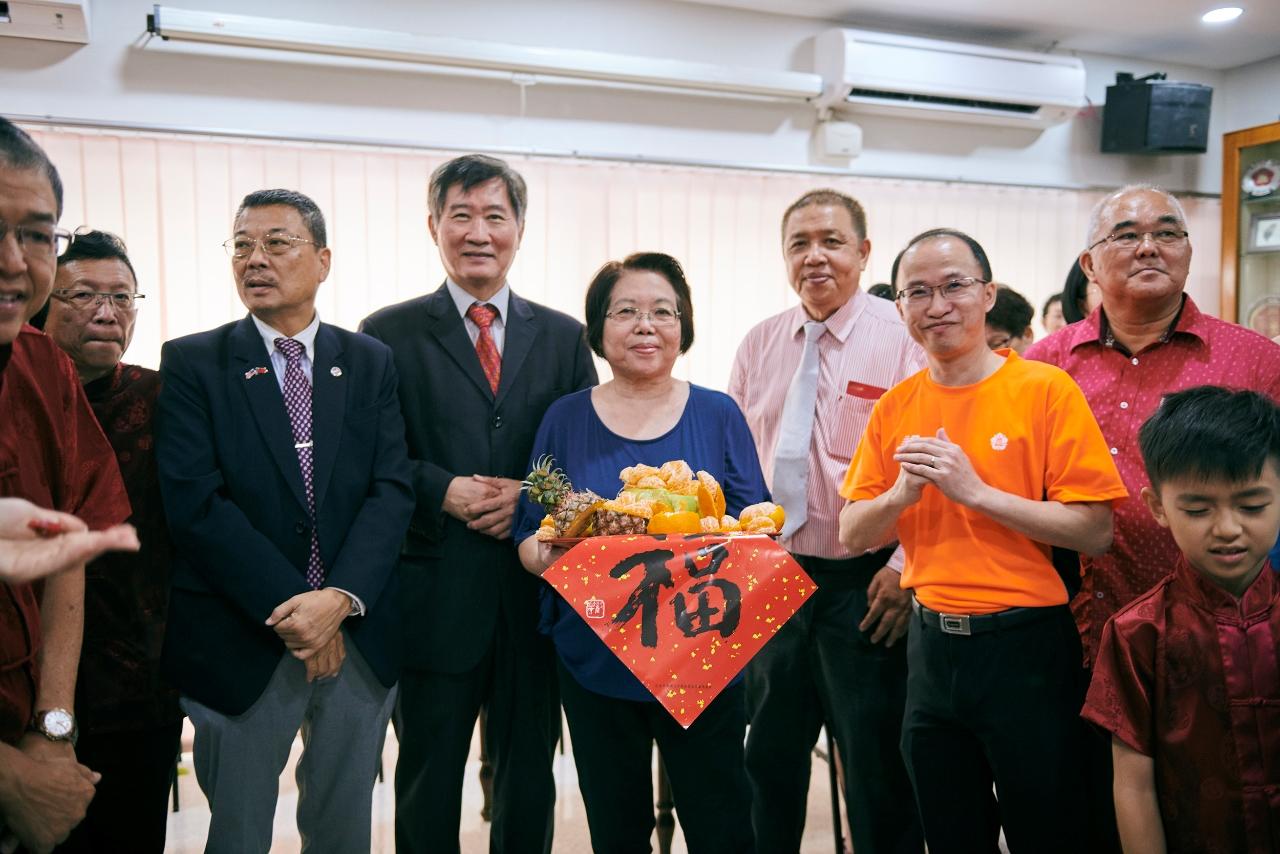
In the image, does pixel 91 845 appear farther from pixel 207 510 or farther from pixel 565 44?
pixel 565 44

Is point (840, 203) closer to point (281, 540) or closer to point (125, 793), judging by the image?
point (281, 540)

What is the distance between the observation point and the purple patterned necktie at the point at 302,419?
2.02 metres

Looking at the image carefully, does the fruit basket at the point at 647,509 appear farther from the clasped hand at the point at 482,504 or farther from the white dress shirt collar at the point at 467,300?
the white dress shirt collar at the point at 467,300

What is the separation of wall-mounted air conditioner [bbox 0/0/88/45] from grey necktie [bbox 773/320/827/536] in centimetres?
310

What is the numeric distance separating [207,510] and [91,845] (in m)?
0.70

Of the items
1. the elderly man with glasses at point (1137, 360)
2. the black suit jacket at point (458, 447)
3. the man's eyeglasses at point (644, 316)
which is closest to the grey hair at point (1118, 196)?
the elderly man with glasses at point (1137, 360)

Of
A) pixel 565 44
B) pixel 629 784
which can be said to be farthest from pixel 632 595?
pixel 565 44

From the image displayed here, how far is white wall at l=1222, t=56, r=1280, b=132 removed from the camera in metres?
5.50

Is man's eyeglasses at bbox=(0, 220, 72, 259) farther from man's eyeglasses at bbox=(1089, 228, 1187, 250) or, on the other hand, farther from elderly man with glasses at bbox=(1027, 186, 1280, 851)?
man's eyeglasses at bbox=(1089, 228, 1187, 250)

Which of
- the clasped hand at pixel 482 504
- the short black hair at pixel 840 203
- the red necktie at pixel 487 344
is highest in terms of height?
the short black hair at pixel 840 203

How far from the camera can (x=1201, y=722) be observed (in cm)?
163

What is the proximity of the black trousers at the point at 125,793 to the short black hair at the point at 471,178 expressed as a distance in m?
1.37

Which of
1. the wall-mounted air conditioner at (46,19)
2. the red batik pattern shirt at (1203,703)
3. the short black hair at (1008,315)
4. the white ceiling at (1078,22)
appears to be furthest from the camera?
the white ceiling at (1078,22)

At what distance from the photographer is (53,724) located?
1515 mm
